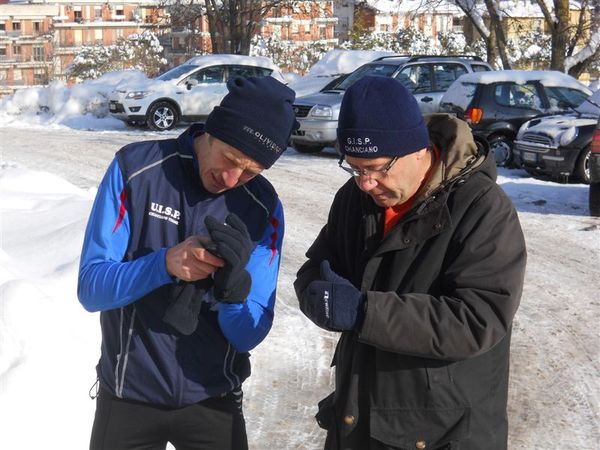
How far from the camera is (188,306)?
234 centimetres

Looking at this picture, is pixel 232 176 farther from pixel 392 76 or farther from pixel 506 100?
pixel 392 76

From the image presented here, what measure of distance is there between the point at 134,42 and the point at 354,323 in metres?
38.7

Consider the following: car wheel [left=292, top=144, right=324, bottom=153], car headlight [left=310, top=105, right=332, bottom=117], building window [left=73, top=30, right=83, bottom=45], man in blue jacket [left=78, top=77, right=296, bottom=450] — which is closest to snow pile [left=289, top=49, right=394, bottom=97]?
car wheel [left=292, top=144, right=324, bottom=153]

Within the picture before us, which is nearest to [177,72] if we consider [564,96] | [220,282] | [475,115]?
[475,115]

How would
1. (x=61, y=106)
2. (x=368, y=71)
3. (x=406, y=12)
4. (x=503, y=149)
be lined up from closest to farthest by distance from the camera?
(x=503, y=149) < (x=368, y=71) < (x=61, y=106) < (x=406, y=12)

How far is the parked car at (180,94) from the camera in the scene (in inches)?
728

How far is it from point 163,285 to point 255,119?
0.55 m

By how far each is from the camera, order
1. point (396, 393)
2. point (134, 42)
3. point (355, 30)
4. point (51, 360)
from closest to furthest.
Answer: point (396, 393), point (51, 360), point (355, 30), point (134, 42)

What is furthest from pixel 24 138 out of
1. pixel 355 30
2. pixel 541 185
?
pixel 355 30

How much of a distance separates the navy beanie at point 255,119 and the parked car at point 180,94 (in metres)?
16.0

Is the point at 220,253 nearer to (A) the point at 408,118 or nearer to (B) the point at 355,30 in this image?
(A) the point at 408,118

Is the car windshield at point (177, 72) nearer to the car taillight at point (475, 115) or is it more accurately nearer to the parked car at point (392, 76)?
the parked car at point (392, 76)

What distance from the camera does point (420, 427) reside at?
7.72ft

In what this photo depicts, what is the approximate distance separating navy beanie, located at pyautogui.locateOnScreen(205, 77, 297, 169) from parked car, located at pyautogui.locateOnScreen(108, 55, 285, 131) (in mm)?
16022
